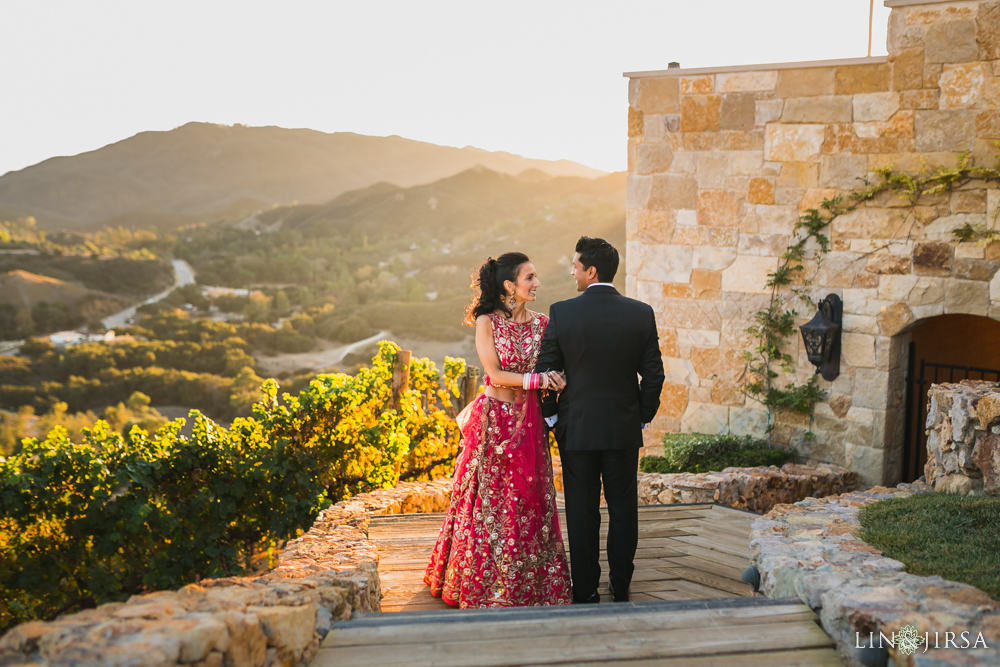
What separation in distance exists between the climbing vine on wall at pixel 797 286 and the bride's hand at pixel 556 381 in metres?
3.21

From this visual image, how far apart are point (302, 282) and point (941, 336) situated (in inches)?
1502

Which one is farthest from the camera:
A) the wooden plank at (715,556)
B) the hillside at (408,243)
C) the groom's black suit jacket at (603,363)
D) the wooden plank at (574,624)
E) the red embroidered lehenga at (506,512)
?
the hillside at (408,243)

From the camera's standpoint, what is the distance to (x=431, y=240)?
151ft

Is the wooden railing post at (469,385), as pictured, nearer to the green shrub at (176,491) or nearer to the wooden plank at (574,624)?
the green shrub at (176,491)

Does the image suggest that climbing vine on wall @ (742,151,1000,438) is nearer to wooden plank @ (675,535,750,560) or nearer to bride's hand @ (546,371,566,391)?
wooden plank @ (675,535,750,560)

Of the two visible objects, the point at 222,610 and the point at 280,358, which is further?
the point at 280,358

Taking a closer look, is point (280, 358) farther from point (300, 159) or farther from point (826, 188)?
point (300, 159)

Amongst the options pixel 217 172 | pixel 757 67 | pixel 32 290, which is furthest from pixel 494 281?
pixel 217 172

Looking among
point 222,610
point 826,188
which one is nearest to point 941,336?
point 826,188

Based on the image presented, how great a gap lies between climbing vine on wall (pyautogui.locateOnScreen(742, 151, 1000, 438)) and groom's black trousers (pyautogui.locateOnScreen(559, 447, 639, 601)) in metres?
3.07

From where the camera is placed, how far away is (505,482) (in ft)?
10.1

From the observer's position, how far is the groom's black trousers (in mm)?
2961

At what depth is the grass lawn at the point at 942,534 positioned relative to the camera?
7.43ft

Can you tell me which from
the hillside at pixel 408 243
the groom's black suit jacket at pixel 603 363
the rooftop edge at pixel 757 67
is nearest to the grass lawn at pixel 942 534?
the groom's black suit jacket at pixel 603 363
